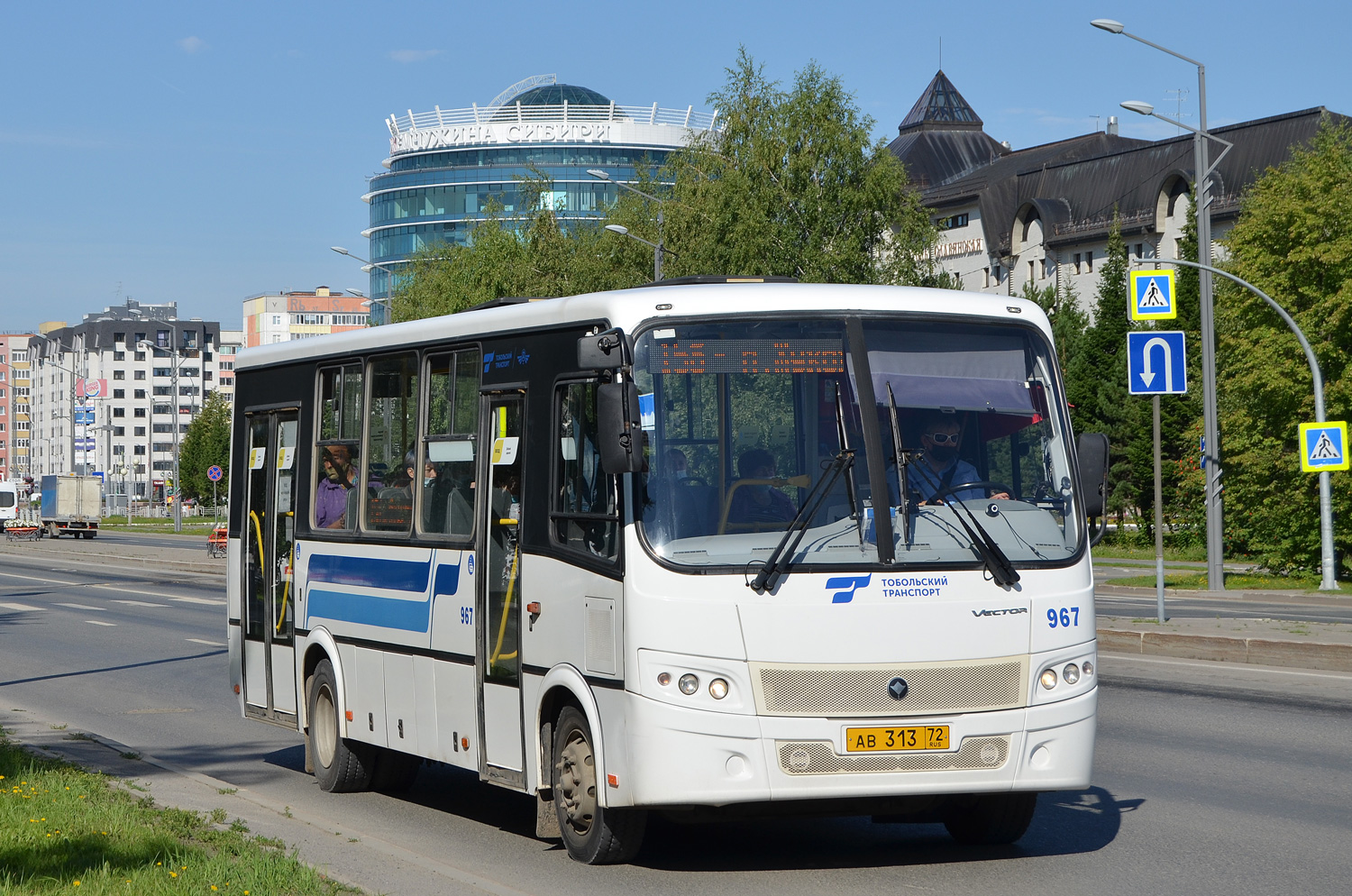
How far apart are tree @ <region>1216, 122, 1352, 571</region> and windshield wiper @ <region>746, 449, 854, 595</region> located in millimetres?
30701

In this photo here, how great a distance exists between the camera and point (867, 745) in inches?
286

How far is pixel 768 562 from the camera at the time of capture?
7.32 meters

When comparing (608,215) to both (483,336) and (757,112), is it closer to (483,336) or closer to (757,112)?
(757,112)

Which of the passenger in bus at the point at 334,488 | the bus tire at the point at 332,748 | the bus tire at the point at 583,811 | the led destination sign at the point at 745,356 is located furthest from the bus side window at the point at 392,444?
the led destination sign at the point at 745,356

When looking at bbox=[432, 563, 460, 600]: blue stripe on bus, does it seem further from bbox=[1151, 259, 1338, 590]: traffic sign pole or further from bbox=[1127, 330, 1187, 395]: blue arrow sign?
bbox=[1151, 259, 1338, 590]: traffic sign pole

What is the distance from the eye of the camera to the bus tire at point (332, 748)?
34.3ft

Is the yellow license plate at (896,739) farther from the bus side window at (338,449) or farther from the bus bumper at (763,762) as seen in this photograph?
the bus side window at (338,449)

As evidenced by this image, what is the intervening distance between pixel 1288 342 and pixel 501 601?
31.2 m

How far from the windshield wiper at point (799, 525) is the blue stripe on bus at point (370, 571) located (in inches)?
103

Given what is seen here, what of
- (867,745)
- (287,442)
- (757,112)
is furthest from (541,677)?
(757,112)

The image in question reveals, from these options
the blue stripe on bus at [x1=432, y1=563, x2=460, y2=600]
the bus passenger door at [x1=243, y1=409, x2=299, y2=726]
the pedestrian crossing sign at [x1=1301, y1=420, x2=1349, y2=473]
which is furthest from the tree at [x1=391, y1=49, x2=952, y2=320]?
the blue stripe on bus at [x1=432, y1=563, x2=460, y2=600]

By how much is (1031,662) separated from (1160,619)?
42.4 ft

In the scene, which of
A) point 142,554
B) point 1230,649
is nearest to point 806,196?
point 142,554

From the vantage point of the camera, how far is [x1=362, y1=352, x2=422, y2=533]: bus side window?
971 centimetres
